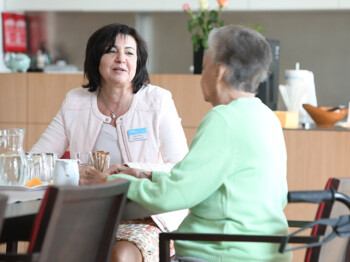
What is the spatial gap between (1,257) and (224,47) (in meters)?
0.89

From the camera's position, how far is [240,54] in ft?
6.15

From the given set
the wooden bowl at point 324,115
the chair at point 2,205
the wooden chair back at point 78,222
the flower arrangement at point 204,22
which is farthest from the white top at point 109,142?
the flower arrangement at point 204,22

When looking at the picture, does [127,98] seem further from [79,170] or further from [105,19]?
[105,19]

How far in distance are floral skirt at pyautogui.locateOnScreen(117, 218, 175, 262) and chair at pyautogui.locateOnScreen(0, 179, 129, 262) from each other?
640 mm

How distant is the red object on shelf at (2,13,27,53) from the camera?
6.54 meters

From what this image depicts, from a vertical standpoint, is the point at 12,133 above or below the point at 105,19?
below

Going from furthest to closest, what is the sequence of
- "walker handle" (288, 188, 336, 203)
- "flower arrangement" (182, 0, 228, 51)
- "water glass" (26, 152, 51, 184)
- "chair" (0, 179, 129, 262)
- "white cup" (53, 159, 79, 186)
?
"flower arrangement" (182, 0, 228, 51)
"water glass" (26, 152, 51, 184)
"white cup" (53, 159, 79, 186)
"walker handle" (288, 188, 336, 203)
"chair" (0, 179, 129, 262)

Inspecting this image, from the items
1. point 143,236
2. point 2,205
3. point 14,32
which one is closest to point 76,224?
point 2,205

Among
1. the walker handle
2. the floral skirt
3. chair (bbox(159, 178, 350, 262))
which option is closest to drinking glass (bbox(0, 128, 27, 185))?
the floral skirt

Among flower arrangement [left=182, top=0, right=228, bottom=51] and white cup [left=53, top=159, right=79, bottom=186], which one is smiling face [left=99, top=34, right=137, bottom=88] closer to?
white cup [left=53, top=159, right=79, bottom=186]

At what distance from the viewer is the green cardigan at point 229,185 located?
1746mm

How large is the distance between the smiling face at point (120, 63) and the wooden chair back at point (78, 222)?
127cm

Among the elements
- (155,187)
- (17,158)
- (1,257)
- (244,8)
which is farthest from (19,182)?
(244,8)

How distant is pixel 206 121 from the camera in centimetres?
179
